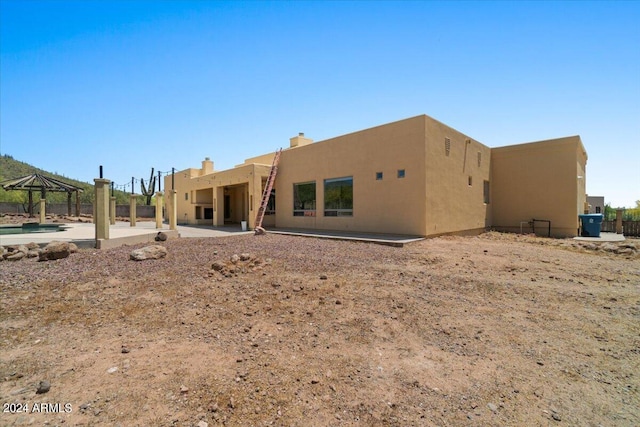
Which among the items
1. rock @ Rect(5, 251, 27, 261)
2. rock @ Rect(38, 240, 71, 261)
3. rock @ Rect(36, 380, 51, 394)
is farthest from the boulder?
rock @ Rect(36, 380, 51, 394)

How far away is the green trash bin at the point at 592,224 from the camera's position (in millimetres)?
15469

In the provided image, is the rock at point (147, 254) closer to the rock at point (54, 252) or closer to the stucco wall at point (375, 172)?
the rock at point (54, 252)

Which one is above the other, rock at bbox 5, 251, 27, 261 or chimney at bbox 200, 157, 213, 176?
chimney at bbox 200, 157, 213, 176

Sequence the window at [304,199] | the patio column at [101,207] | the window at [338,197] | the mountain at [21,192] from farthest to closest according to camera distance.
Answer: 1. the mountain at [21,192]
2. the window at [304,199]
3. the window at [338,197]
4. the patio column at [101,207]

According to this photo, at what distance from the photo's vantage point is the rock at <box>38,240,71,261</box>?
8.03m

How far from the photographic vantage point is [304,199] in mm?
18016

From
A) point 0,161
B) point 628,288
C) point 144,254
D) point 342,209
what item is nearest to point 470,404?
point 628,288

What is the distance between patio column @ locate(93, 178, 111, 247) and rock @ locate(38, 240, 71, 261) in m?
1.65

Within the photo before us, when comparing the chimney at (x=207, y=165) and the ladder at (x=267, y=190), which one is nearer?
the ladder at (x=267, y=190)

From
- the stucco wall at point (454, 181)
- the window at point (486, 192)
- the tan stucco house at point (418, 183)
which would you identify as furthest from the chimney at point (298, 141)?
the window at point (486, 192)

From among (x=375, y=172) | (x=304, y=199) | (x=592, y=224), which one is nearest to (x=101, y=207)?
(x=304, y=199)

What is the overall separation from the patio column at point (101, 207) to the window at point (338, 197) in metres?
10.00

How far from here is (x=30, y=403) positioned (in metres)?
2.65

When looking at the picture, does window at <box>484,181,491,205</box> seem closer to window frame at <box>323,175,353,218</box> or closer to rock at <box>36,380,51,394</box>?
window frame at <box>323,175,353,218</box>
